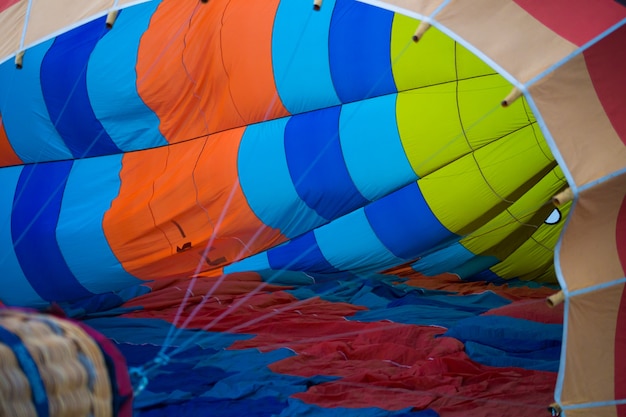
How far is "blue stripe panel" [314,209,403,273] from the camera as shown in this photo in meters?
4.70

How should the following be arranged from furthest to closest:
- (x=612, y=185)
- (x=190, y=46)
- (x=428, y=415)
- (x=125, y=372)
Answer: (x=190, y=46)
(x=428, y=415)
(x=612, y=185)
(x=125, y=372)

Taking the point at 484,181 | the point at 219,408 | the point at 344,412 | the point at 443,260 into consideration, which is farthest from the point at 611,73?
the point at 443,260

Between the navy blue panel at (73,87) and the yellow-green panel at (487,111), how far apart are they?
187 centimetres

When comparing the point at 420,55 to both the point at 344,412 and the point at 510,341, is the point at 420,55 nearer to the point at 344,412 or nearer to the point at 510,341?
the point at 510,341

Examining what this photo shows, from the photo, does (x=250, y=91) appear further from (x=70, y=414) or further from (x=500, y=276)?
Answer: (x=70, y=414)

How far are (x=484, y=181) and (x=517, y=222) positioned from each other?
1.21ft

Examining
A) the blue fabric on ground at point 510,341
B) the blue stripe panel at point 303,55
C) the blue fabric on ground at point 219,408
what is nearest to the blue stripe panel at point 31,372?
the blue fabric on ground at point 219,408

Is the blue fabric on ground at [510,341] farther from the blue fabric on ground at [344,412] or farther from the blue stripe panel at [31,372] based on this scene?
the blue stripe panel at [31,372]

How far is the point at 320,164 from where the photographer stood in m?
4.53

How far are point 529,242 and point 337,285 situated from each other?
1.18 m

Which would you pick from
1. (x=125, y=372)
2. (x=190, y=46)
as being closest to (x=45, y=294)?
(x=190, y=46)

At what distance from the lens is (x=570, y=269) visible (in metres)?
2.08

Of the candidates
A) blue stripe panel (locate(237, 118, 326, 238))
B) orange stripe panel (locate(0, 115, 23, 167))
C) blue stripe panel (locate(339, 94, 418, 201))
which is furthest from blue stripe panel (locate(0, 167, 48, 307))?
blue stripe panel (locate(339, 94, 418, 201))

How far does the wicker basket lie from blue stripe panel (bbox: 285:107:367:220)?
329cm
